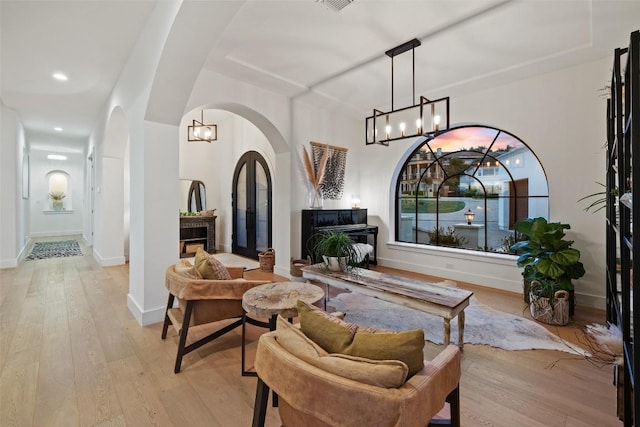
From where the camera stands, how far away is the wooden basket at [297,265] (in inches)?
182

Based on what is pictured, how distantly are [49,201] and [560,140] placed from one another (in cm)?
1414

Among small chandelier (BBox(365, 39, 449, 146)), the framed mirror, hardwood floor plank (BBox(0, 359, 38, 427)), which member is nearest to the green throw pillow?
hardwood floor plank (BBox(0, 359, 38, 427))

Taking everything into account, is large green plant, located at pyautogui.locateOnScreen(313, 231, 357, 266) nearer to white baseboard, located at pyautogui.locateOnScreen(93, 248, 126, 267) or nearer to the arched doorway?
the arched doorway

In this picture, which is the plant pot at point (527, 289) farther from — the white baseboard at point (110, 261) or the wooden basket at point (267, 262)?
the white baseboard at point (110, 261)

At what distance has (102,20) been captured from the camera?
2.92 metres

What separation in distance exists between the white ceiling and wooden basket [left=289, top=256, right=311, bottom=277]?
8.86 ft

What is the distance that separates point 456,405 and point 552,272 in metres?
2.62

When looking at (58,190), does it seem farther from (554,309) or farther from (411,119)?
(554,309)

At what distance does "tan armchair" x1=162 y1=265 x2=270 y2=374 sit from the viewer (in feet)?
7.04

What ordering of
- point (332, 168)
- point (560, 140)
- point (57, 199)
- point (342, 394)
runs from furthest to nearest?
1. point (57, 199)
2. point (332, 168)
3. point (560, 140)
4. point (342, 394)

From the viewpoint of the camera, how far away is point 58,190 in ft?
33.9

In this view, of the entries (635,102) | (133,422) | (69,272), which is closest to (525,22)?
(635,102)

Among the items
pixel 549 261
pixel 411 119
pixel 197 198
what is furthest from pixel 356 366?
pixel 197 198

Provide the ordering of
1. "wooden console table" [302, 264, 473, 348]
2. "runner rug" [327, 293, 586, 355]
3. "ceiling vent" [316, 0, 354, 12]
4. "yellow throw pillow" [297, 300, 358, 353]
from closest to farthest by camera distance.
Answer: "yellow throw pillow" [297, 300, 358, 353], "wooden console table" [302, 264, 473, 348], "ceiling vent" [316, 0, 354, 12], "runner rug" [327, 293, 586, 355]
